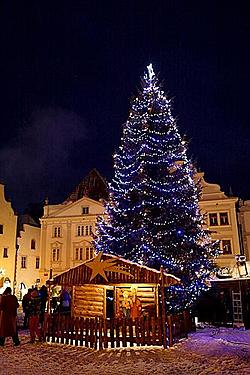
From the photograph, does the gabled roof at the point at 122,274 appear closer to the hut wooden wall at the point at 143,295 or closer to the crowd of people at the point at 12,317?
the crowd of people at the point at 12,317

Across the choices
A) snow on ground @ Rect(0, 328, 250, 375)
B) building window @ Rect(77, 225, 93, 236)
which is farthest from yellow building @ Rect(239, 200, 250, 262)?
snow on ground @ Rect(0, 328, 250, 375)

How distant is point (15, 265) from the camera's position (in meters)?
41.7

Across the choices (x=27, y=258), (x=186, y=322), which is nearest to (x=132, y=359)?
(x=186, y=322)

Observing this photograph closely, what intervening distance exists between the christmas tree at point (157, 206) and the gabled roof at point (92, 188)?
2405cm

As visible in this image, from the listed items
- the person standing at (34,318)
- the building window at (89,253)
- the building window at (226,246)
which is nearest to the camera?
the person standing at (34,318)

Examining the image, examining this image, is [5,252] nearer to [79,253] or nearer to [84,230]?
[79,253]

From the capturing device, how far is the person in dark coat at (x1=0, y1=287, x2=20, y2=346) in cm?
1376

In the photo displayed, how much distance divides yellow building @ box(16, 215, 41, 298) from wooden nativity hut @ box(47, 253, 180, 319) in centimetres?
2352

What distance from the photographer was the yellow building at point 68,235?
4106 cm

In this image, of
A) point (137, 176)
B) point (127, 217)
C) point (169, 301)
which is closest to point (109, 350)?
point (169, 301)

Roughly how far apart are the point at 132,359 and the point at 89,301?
7.43 m

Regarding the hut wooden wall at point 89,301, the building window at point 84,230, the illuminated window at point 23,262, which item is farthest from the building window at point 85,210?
the hut wooden wall at point 89,301

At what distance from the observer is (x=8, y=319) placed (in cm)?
1385

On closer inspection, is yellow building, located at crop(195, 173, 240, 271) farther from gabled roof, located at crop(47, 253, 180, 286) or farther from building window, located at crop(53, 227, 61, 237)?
gabled roof, located at crop(47, 253, 180, 286)
